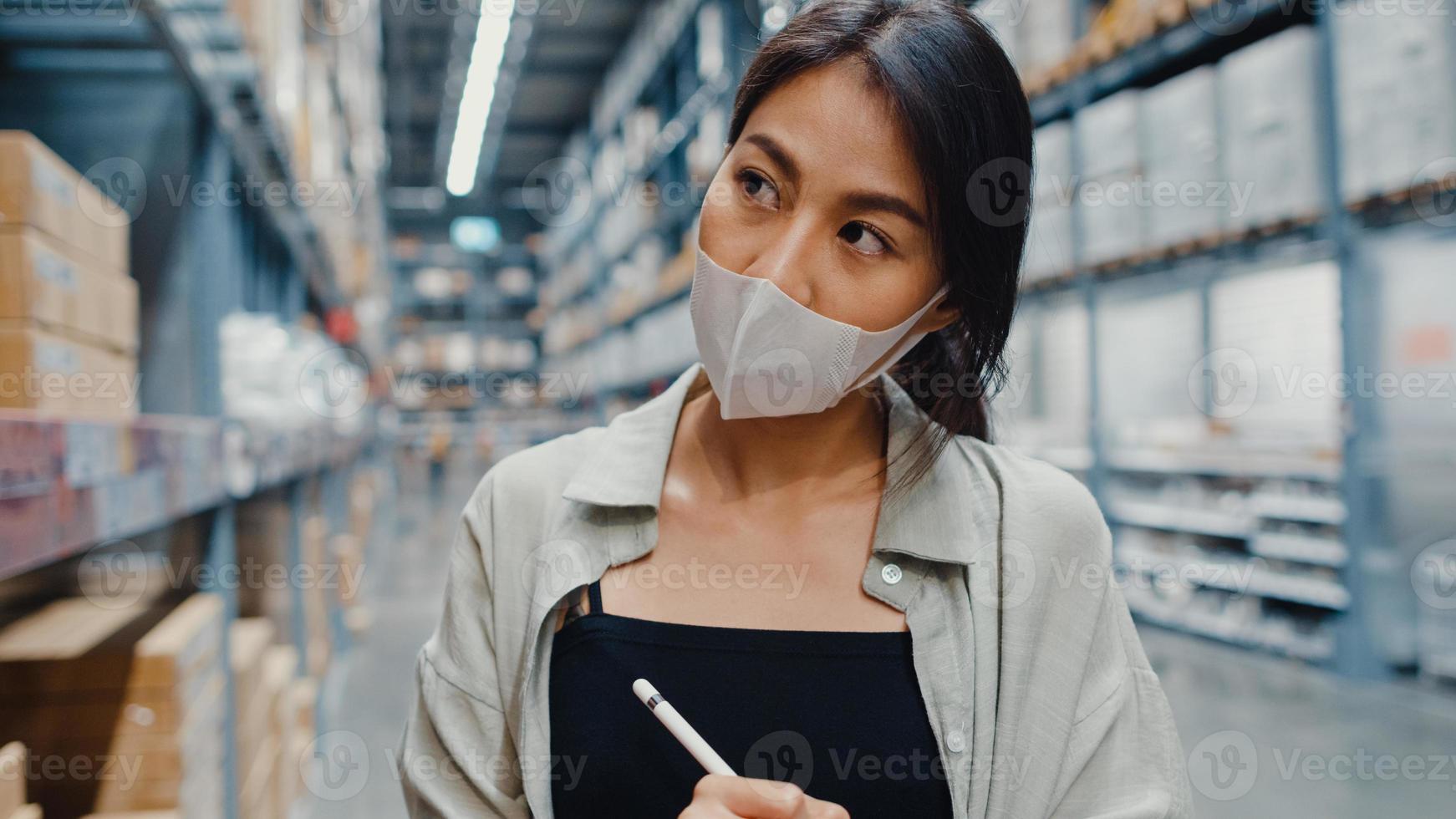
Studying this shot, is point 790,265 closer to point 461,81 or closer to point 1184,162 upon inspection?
point 1184,162

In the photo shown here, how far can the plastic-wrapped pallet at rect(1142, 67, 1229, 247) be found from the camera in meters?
4.05

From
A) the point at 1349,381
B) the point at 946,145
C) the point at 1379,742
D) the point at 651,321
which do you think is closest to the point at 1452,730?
the point at 1379,742

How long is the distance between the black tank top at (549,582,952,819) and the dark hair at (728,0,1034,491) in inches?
9.8

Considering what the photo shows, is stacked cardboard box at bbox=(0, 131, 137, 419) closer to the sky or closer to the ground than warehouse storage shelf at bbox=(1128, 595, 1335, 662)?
closer to the sky

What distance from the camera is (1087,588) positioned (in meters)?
1.06

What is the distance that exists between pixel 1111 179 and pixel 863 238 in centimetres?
404

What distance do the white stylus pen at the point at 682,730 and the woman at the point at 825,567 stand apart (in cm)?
6

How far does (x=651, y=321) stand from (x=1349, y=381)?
5925 millimetres

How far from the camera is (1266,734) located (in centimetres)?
297

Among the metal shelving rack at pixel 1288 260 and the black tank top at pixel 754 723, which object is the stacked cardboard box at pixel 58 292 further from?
the metal shelving rack at pixel 1288 260

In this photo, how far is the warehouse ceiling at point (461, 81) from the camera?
30.6ft
